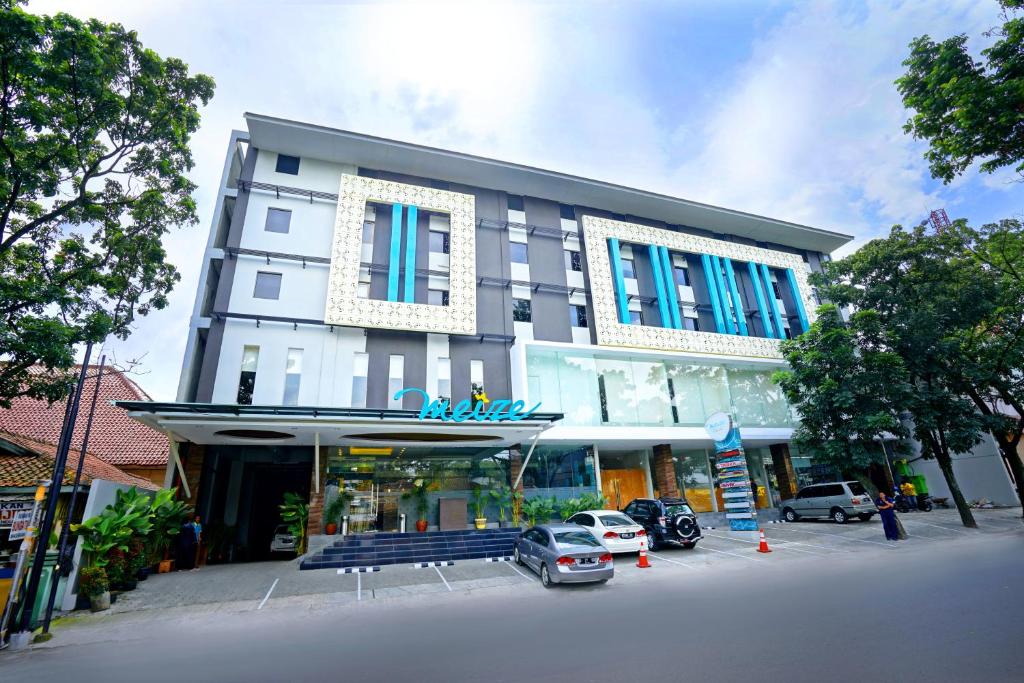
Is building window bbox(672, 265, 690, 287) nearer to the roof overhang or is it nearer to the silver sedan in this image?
the roof overhang

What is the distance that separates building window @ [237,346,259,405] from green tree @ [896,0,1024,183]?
873 inches

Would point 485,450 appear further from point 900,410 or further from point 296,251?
point 900,410

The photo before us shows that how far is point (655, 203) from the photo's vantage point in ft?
90.3

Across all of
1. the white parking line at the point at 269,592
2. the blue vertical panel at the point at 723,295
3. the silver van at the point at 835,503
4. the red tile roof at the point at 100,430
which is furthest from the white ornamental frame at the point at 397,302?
the silver van at the point at 835,503

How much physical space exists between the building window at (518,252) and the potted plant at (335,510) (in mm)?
13786

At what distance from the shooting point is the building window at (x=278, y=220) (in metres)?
21.4

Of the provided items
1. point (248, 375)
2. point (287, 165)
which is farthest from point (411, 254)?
point (248, 375)

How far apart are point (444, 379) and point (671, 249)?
49.5ft

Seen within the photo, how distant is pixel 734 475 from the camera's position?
749 inches

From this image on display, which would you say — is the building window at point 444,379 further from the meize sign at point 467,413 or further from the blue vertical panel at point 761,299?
the blue vertical panel at point 761,299

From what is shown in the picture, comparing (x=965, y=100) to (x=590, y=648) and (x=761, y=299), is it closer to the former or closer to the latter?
(x=590, y=648)

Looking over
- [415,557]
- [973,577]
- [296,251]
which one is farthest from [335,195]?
[973,577]

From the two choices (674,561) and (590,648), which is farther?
(674,561)

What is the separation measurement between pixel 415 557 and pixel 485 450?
539cm
